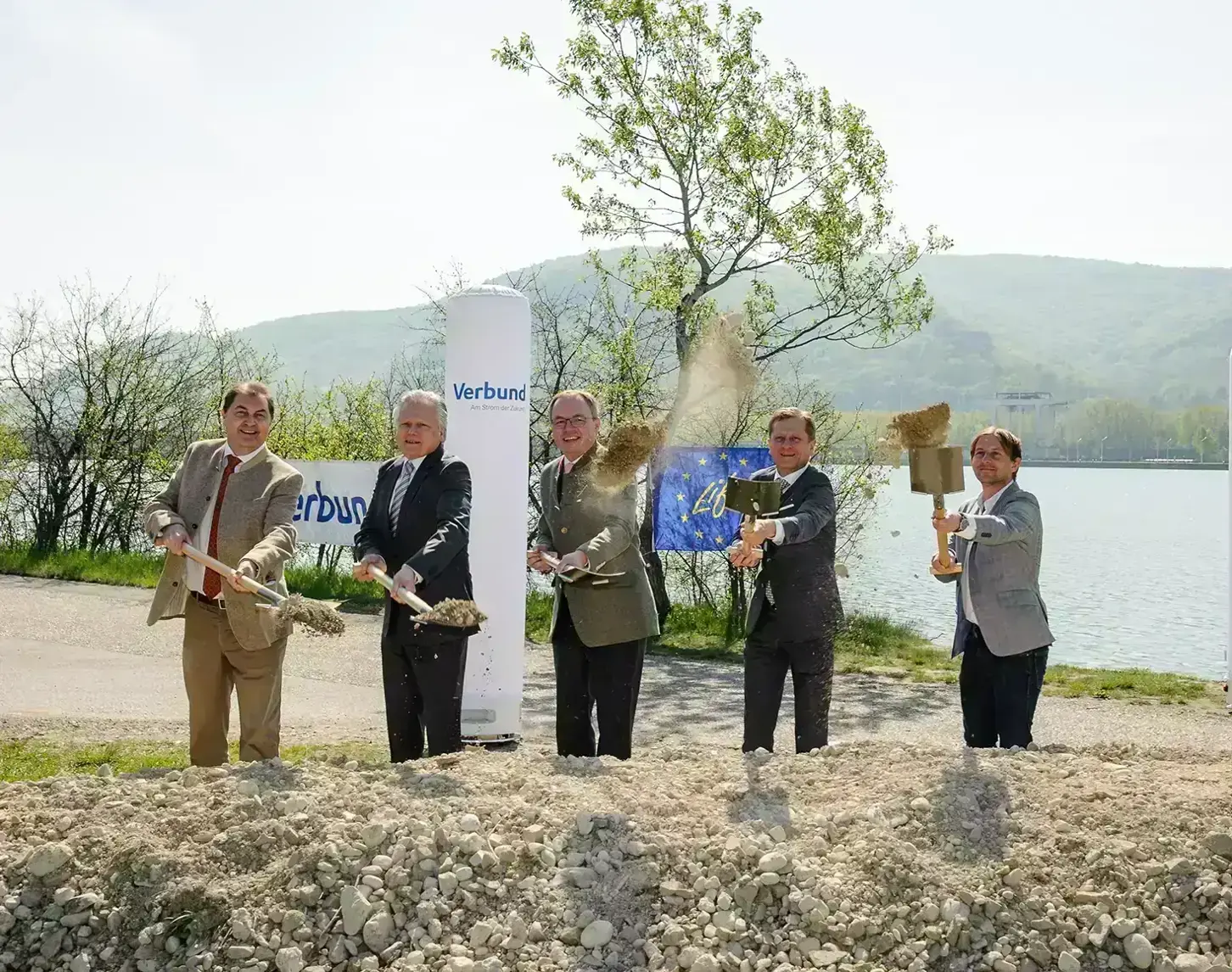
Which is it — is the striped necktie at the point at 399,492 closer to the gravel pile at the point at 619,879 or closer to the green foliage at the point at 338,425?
the gravel pile at the point at 619,879

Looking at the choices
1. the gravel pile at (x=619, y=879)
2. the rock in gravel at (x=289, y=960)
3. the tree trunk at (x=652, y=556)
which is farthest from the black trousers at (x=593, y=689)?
the tree trunk at (x=652, y=556)

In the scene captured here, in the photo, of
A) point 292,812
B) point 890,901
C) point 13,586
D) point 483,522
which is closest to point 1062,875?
point 890,901

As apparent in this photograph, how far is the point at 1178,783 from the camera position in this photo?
161 inches

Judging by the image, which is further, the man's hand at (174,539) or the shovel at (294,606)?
the man's hand at (174,539)

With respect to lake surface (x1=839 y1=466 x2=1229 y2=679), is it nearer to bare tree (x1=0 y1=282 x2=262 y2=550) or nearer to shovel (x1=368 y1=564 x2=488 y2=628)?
shovel (x1=368 y1=564 x2=488 y2=628)

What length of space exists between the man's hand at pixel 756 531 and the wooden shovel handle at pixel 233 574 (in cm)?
182

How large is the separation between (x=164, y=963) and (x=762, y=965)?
66.3 inches

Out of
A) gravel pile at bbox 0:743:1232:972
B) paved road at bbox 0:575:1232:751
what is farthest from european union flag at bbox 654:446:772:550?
gravel pile at bbox 0:743:1232:972

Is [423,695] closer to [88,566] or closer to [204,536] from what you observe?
[204,536]

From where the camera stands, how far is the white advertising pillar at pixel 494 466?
22.0 feet

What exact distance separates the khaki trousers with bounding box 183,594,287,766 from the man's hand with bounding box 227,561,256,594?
1.19ft

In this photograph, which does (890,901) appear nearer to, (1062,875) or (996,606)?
(1062,875)

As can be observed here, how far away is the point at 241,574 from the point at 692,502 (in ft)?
24.9

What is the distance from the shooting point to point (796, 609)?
195 inches
